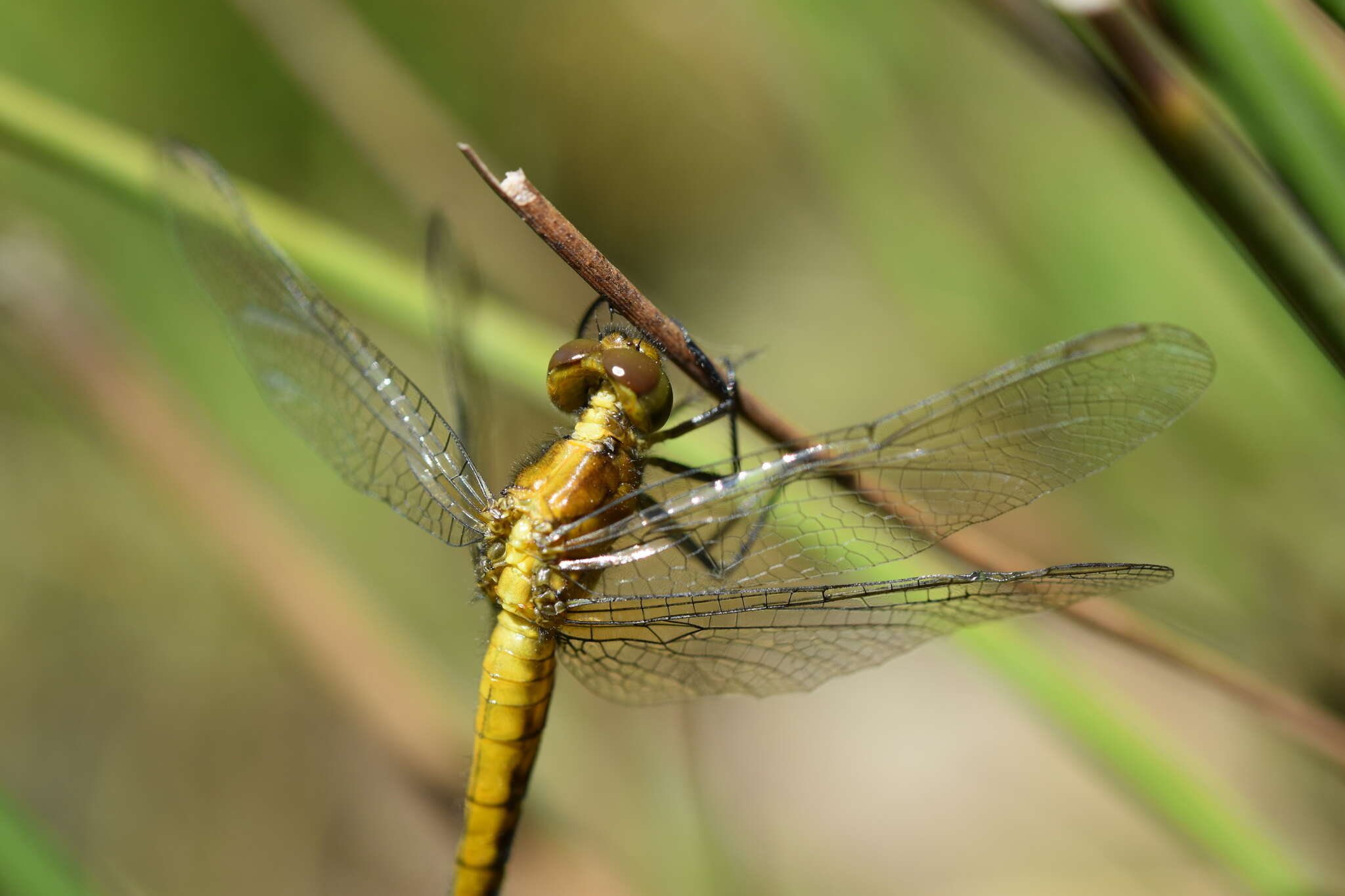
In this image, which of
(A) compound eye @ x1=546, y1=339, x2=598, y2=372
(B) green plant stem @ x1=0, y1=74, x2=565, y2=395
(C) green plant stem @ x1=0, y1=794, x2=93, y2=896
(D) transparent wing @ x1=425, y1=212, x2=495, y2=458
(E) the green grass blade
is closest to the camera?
(E) the green grass blade

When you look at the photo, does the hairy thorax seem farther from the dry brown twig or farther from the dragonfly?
the dry brown twig

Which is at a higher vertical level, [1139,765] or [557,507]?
[557,507]

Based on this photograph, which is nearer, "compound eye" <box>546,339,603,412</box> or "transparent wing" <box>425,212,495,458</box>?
"compound eye" <box>546,339,603,412</box>

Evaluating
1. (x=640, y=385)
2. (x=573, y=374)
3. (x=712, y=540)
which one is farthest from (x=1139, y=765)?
(x=573, y=374)

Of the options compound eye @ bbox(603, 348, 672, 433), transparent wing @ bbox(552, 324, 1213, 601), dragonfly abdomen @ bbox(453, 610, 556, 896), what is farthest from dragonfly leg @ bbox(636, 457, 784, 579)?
dragonfly abdomen @ bbox(453, 610, 556, 896)

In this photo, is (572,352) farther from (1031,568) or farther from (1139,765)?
(1139,765)

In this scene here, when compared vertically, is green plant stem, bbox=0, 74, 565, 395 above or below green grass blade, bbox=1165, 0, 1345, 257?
above
